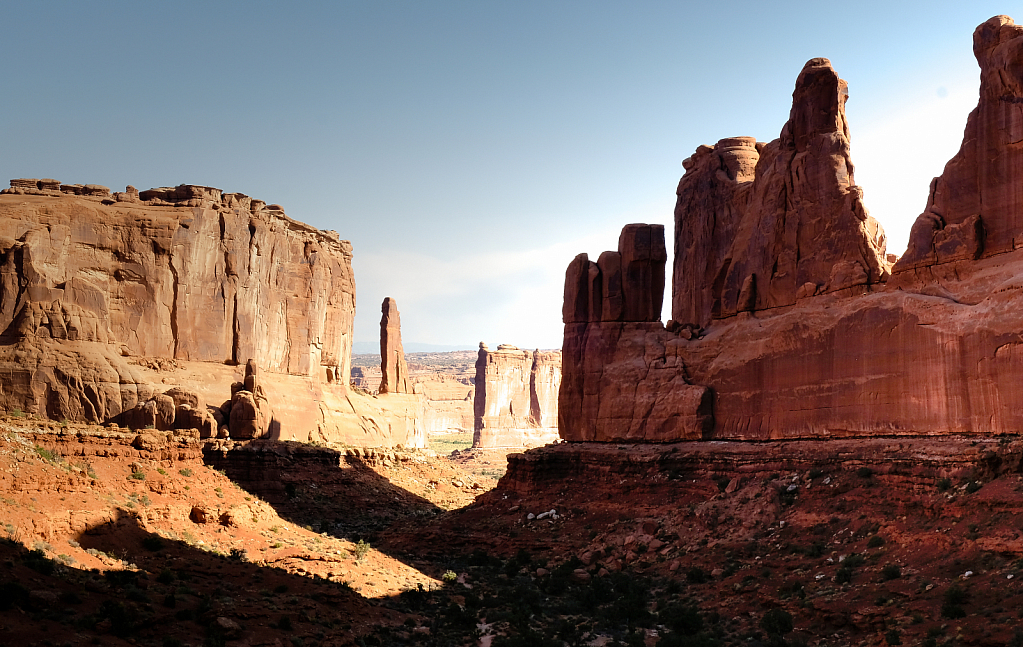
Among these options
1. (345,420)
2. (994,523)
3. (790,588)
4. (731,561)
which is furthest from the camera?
(345,420)

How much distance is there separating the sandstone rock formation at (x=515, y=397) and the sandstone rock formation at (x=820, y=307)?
77067 mm

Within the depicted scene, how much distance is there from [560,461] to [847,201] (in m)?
15.4

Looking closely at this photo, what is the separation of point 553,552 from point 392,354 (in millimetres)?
37426

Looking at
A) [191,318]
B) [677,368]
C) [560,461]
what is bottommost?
[560,461]

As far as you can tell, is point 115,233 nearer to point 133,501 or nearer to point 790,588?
point 133,501

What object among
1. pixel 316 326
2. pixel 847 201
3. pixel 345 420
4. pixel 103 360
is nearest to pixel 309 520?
pixel 103 360

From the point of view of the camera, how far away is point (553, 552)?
3306cm

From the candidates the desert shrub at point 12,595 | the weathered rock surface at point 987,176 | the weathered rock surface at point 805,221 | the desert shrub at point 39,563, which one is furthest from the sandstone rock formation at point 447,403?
the desert shrub at point 12,595

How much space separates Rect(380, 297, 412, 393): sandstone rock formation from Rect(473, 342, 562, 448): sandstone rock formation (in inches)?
1913

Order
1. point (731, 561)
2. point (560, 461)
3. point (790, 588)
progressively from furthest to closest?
point (560, 461) → point (731, 561) → point (790, 588)

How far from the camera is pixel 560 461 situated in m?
38.2

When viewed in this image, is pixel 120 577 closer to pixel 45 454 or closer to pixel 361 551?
pixel 45 454

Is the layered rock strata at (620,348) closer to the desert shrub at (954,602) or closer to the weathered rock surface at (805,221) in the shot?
the weathered rock surface at (805,221)

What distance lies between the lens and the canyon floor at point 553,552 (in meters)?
19.2
